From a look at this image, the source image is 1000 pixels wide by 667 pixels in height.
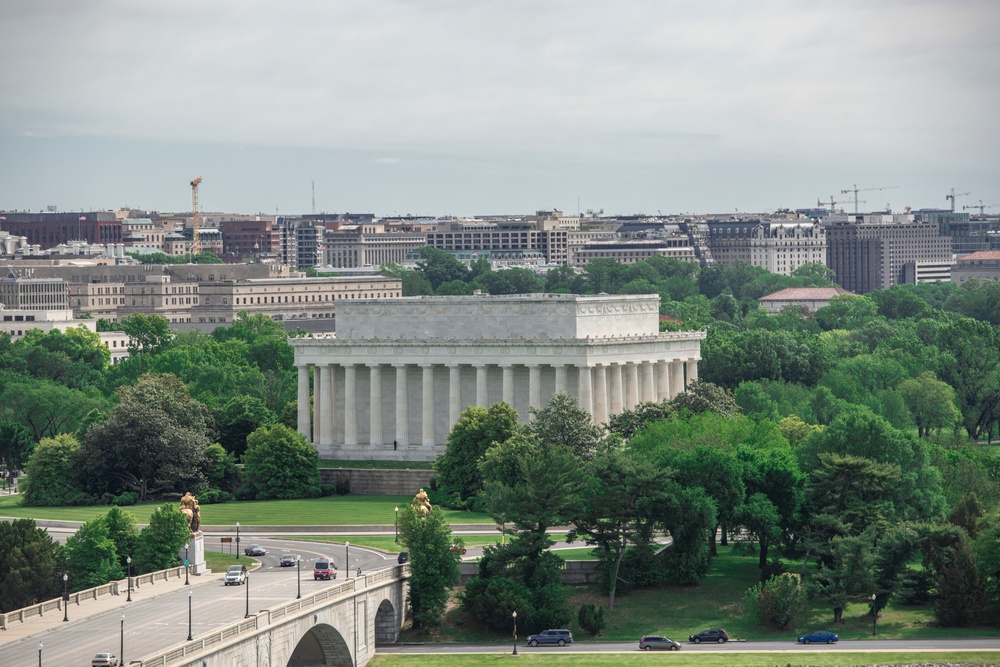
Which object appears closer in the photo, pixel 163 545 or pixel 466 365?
pixel 163 545

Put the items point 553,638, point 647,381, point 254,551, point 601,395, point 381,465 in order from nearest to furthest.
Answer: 1. point 553,638
2. point 254,551
3. point 601,395
4. point 381,465
5. point 647,381

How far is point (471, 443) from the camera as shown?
176375 mm

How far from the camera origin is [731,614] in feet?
481

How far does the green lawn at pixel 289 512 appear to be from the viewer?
168000 millimetres

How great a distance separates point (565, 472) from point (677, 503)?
7.58m

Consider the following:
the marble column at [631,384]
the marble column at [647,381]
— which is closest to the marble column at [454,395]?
the marble column at [631,384]

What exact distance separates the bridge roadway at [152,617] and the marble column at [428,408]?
4436 centimetres

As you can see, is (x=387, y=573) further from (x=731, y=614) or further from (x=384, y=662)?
(x=731, y=614)

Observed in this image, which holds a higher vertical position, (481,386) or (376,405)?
(481,386)

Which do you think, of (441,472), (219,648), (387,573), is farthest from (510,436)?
(219,648)

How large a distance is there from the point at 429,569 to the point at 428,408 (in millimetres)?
49862

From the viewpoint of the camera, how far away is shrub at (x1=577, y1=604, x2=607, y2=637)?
144000mm

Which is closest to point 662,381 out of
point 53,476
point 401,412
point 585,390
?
point 585,390

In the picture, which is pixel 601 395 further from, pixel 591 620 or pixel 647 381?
pixel 591 620
